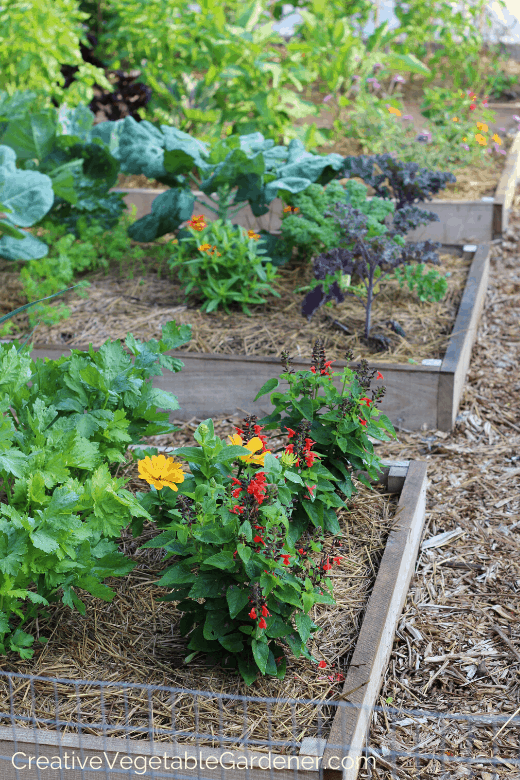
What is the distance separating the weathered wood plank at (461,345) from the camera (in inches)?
128

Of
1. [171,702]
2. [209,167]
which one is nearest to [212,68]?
[209,167]

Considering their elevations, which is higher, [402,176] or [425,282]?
[402,176]

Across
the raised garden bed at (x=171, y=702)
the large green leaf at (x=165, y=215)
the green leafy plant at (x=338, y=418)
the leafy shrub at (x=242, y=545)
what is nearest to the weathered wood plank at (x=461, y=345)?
the green leafy plant at (x=338, y=418)

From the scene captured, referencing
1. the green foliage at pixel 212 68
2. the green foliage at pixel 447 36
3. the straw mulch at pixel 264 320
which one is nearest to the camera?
the straw mulch at pixel 264 320

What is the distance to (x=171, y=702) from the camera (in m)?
1.90

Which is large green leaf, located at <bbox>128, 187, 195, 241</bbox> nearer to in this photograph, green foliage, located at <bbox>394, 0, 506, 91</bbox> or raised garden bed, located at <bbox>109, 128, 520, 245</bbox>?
raised garden bed, located at <bbox>109, 128, 520, 245</bbox>

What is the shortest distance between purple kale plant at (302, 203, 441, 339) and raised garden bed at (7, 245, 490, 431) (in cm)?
17

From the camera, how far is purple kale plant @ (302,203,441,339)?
11.2 ft

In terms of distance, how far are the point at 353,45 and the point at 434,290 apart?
3292mm

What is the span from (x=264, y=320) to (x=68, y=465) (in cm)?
185

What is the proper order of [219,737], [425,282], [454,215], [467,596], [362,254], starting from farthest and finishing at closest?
[454,215]
[425,282]
[362,254]
[467,596]
[219,737]

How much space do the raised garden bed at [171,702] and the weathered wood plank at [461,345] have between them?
106 centimetres

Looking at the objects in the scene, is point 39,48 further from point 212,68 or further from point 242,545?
point 242,545

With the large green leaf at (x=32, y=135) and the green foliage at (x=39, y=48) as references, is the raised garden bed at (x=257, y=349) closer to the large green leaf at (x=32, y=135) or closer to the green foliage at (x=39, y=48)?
the large green leaf at (x=32, y=135)
